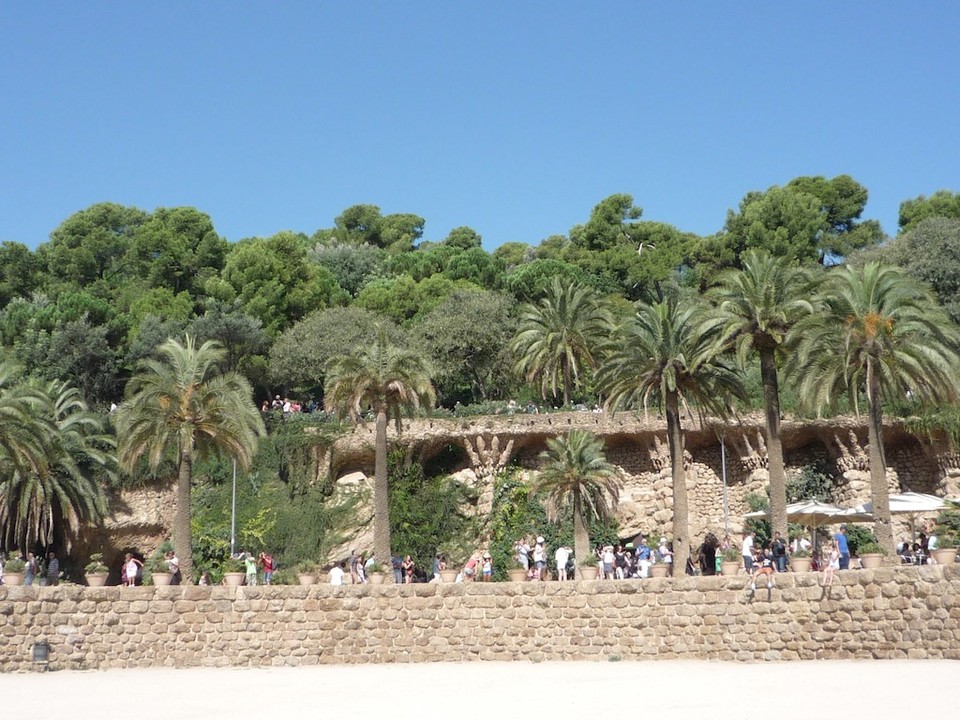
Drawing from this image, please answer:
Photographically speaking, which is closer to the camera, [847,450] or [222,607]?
[222,607]

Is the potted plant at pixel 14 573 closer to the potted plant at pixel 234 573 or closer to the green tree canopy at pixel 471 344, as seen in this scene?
the potted plant at pixel 234 573

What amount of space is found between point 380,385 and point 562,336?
43.7ft

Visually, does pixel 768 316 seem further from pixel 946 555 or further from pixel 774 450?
pixel 946 555

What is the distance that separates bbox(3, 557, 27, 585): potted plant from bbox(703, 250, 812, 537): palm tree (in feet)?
60.4

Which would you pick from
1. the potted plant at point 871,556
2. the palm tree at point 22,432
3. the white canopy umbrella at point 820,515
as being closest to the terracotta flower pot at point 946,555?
the potted plant at point 871,556

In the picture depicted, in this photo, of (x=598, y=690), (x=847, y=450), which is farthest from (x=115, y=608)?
(x=847, y=450)

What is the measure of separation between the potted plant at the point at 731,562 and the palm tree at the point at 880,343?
10.8ft

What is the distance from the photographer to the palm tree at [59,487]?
3766 centimetres

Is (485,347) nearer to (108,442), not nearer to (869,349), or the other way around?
(108,442)

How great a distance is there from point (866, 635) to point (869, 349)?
702 centimetres

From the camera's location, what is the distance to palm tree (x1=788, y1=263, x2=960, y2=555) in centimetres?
2728

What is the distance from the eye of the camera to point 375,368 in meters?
34.3

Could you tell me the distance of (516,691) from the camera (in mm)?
22125

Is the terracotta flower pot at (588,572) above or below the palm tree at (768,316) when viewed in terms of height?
below
